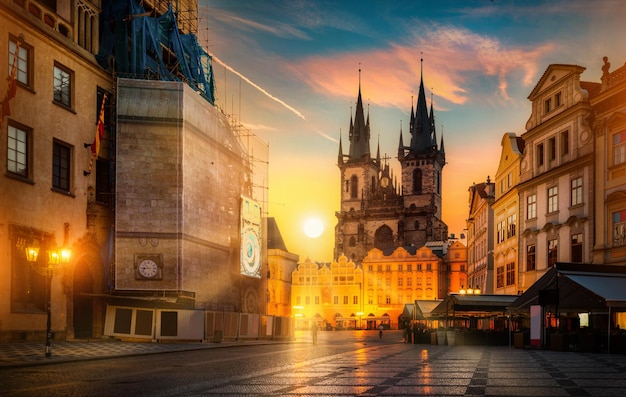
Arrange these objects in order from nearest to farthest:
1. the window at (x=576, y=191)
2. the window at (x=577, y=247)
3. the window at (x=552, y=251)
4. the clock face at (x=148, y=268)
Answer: the window at (x=577, y=247) < the window at (x=576, y=191) < the clock face at (x=148, y=268) < the window at (x=552, y=251)

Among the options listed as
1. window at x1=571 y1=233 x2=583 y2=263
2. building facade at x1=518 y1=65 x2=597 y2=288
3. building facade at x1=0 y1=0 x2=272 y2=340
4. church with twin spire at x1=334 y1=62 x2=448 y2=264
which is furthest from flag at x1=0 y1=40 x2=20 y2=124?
church with twin spire at x1=334 y1=62 x2=448 y2=264

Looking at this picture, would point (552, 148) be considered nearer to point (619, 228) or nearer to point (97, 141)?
point (619, 228)

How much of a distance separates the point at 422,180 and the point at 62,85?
394 ft

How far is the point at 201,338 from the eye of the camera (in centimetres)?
3741

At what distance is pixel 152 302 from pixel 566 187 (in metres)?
22.4

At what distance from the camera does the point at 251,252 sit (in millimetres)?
50625

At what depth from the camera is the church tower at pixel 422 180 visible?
143 metres

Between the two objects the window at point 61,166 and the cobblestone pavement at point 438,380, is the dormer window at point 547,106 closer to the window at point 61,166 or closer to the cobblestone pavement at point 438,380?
the cobblestone pavement at point 438,380

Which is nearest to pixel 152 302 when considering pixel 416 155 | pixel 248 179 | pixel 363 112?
pixel 248 179

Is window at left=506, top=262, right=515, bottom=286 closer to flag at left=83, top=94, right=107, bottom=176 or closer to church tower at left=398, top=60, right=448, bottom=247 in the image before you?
flag at left=83, top=94, right=107, bottom=176

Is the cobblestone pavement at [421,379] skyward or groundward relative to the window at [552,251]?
groundward

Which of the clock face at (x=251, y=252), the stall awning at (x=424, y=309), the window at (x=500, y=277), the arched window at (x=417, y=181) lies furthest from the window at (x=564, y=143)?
the arched window at (x=417, y=181)

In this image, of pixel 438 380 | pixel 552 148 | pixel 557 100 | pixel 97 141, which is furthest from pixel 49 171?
pixel 557 100

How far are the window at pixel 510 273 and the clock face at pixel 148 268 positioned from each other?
22.7 metres
